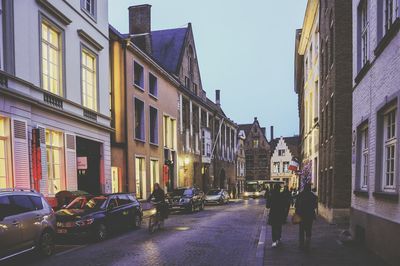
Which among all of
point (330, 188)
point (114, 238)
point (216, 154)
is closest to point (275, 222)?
point (114, 238)

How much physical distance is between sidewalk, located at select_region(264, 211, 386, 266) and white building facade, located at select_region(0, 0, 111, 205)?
8.54m

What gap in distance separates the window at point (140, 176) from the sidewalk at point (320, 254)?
14366mm

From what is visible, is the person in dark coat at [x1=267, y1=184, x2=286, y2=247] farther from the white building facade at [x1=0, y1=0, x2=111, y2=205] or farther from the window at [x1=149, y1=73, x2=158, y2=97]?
the window at [x1=149, y1=73, x2=158, y2=97]

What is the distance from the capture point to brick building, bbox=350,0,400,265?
8227 mm

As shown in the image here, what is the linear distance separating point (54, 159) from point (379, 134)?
12.1 m

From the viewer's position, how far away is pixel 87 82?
1953 centimetres

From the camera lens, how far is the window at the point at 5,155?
12.9m

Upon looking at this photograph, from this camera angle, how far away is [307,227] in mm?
10172

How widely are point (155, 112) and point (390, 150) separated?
72.3 ft

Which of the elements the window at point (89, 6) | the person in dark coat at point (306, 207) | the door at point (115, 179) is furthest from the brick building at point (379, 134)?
the door at point (115, 179)

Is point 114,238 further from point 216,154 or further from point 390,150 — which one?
point 216,154

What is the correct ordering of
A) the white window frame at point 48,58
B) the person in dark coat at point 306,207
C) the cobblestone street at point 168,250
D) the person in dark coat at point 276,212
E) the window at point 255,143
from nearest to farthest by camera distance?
the cobblestone street at point 168,250 → the person in dark coat at point 306,207 → the person in dark coat at point 276,212 → the white window frame at point 48,58 → the window at point 255,143

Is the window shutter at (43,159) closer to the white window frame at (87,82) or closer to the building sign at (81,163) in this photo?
the building sign at (81,163)

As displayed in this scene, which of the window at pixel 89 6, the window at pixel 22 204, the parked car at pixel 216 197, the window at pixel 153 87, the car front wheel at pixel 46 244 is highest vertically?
the window at pixel 89 6
